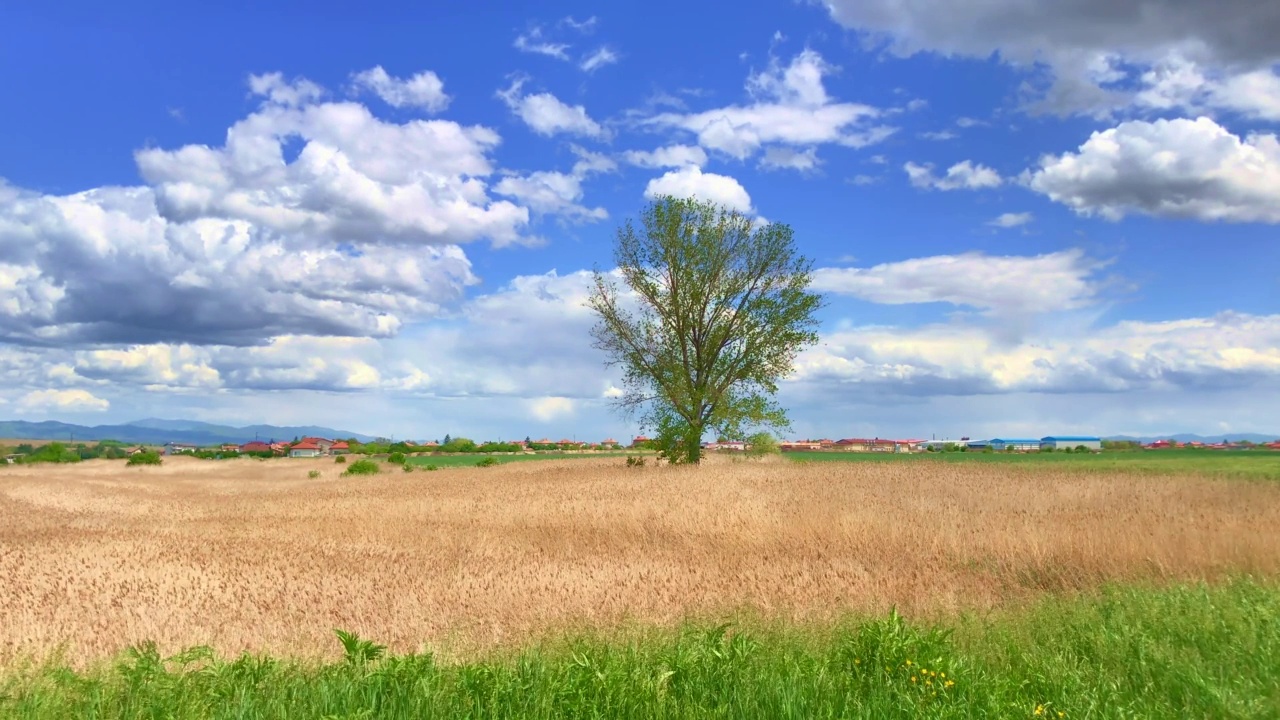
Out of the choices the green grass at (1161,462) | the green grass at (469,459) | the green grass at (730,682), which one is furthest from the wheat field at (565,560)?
the green grass at (469,459)

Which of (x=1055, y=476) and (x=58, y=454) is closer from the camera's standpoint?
(x=1055, y=476)

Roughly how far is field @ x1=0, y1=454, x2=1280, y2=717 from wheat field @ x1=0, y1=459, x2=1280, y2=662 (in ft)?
0.19

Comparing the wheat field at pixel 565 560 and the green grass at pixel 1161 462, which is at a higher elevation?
the green grass at pixel 1161 462

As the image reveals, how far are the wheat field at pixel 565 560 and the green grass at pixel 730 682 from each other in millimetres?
1430

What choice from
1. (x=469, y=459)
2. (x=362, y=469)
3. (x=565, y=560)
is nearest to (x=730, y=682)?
(x=565, y=560)

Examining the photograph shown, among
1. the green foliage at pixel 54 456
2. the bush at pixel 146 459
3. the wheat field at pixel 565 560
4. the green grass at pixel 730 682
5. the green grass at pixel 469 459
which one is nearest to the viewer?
the green grass at pixel 730 682

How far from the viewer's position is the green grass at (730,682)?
5.34 m

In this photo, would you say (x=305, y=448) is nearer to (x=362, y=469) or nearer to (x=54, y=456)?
(x=54, y=456)

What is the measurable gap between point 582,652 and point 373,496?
18.8m

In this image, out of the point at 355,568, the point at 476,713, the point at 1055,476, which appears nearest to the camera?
the point at 476,713

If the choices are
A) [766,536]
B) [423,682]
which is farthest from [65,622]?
[766,536]

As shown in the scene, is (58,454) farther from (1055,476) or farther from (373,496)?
(1055,476)

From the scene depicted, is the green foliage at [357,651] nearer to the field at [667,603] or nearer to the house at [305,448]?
the field at [667,603]

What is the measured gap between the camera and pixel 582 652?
668 cm
